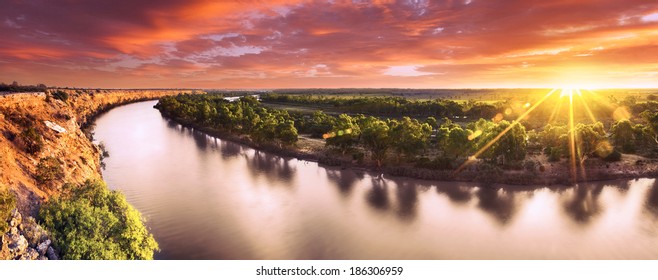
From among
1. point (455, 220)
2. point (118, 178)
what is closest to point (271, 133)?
point (118, 178)

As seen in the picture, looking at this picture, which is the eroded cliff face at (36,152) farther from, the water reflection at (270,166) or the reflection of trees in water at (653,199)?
the reflection of trees in water at (653,199)

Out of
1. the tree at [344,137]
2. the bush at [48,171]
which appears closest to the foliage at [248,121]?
the tree at [344,137]

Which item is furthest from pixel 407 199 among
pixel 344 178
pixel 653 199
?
pixel 653 199

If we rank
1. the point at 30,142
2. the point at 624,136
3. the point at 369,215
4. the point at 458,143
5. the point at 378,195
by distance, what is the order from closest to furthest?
the point at 30,142
the point at 369,215
the point at 378,195
the point at 458,143
the point at 624,136

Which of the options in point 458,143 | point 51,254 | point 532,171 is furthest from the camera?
point 458,143

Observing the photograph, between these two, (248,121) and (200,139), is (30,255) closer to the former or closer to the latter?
(248,121)

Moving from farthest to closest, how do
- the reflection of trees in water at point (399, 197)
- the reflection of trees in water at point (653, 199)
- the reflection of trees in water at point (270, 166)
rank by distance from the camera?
the reflection of trees in water at point (270, 166) < the reflection of trees in water at point (653, 199) < the reflection of trees in water at point (399, 197)
